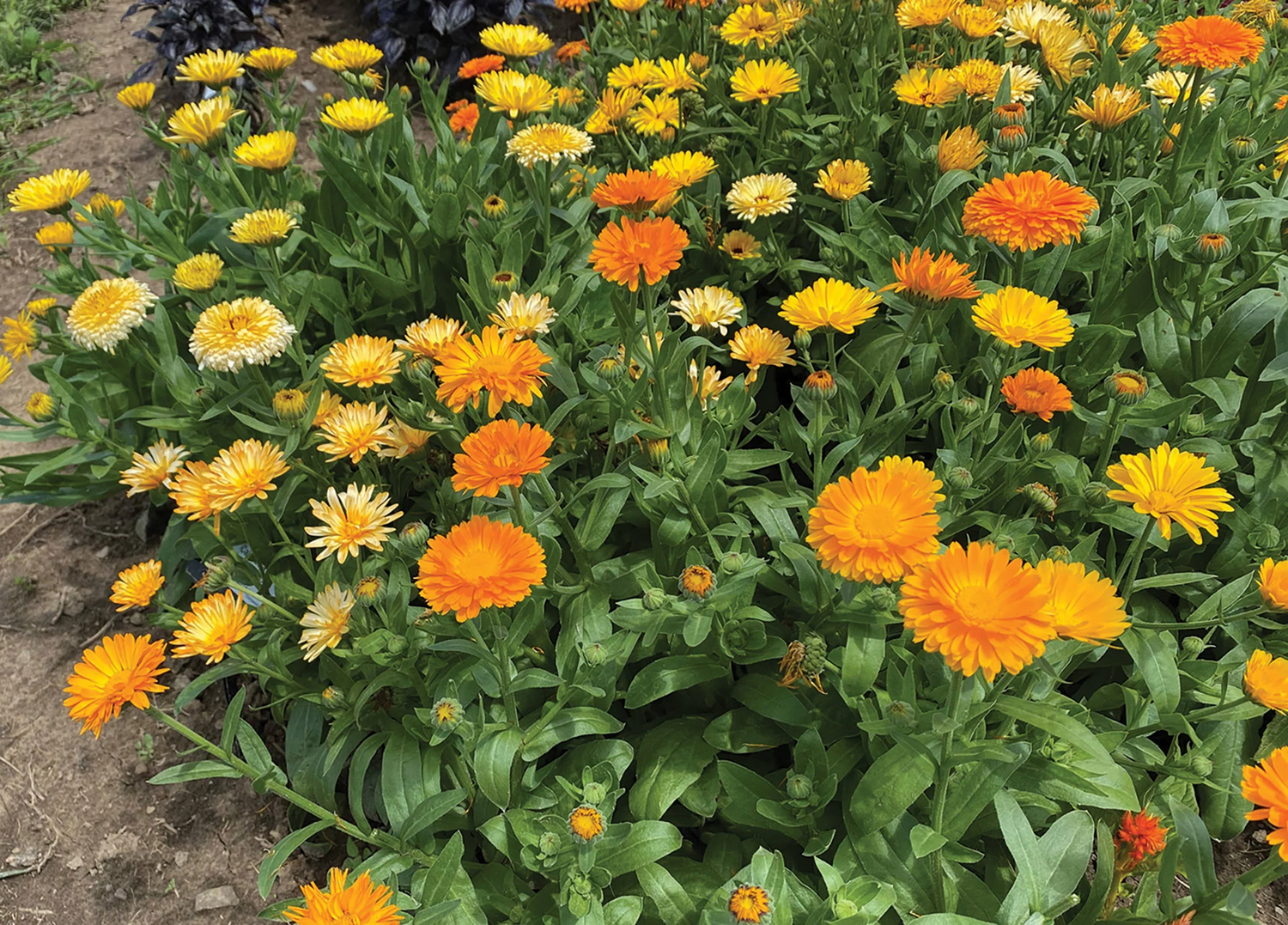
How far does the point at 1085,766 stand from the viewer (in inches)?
58.8

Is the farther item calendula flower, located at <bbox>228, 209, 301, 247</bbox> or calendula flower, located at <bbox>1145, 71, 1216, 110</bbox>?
calendula flower, located at <bbox>1145, 71, 1216, 110</bbox>

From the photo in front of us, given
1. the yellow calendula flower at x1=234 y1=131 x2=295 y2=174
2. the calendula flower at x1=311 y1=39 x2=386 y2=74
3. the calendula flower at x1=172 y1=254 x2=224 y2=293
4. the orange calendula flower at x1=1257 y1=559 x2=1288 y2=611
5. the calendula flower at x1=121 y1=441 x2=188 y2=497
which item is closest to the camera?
the orange calendula flower at x1=1257 y1=559 x2=1288 y2=611

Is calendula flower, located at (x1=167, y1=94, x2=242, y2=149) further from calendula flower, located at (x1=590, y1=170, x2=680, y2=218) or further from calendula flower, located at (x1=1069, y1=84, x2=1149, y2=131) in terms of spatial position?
calendula flower, located at (x1=1069, y1=84, x2=1149, y2=131)

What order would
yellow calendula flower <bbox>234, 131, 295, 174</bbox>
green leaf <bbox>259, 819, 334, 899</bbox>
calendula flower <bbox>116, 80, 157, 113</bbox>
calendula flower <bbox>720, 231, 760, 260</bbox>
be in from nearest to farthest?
green leaf <bbox>259, 819, 334, 899</bbox>
yellow calendula flower <bbox>234, 131, 295, 174</bbox>
calendula flower <bbox>720, 231, 760, 260</bbox>
calendula flower <bbox>116, 80, 157, 113</bbox>

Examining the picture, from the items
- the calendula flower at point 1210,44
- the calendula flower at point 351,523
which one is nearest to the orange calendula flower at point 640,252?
the calendula flower at point 351,523

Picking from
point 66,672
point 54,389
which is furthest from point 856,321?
point 66,672

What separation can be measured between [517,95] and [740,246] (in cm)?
76

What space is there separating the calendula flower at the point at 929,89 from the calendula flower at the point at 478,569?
1.62 metres

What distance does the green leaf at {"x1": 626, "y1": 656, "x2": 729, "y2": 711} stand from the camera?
5.35 feet

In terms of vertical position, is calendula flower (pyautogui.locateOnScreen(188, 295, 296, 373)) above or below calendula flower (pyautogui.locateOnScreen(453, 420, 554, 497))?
below

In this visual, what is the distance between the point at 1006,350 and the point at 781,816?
969 millimetres

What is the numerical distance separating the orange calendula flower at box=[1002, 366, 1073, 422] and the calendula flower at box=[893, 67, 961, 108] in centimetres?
93

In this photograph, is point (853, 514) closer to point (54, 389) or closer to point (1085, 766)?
point (1085, 766)

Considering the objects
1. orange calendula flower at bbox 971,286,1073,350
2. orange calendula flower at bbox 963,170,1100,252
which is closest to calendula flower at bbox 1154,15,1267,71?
orange calendula flower at bbox 963,170,1100,252
